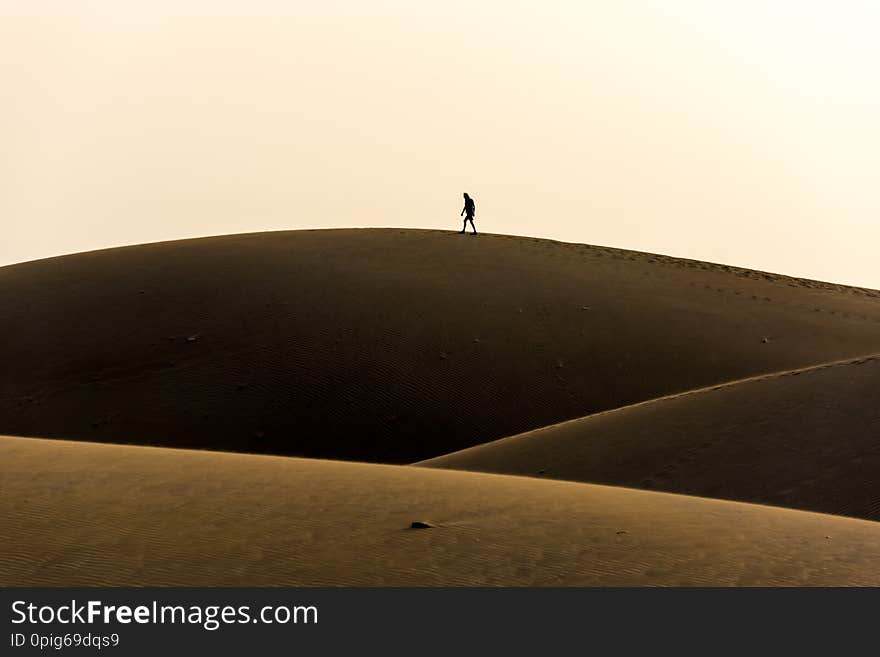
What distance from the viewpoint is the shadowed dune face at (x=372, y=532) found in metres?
7.71

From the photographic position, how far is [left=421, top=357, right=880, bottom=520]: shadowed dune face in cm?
1379

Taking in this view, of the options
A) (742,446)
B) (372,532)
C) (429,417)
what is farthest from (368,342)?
(372,532)

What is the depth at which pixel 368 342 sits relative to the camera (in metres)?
24.8

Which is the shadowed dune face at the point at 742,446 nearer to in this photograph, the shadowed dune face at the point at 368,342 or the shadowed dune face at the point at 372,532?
the shadowed dune face at the point at 372,532

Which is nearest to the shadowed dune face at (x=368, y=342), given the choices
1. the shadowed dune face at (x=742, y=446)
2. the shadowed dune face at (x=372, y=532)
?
the shadowed dune face at (x=742, y=446)

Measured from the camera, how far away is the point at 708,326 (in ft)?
90.2

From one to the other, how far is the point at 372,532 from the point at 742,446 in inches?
323

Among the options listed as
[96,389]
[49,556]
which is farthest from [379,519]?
[96,389]

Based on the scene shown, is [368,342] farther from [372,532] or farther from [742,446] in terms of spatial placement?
[372,532]

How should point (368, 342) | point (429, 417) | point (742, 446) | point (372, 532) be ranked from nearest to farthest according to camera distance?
point (372, 532) < point (742, 446) < point (429, 417) < point (368, 342)

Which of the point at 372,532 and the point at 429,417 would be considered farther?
the point at 429,417

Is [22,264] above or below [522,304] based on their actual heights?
above
